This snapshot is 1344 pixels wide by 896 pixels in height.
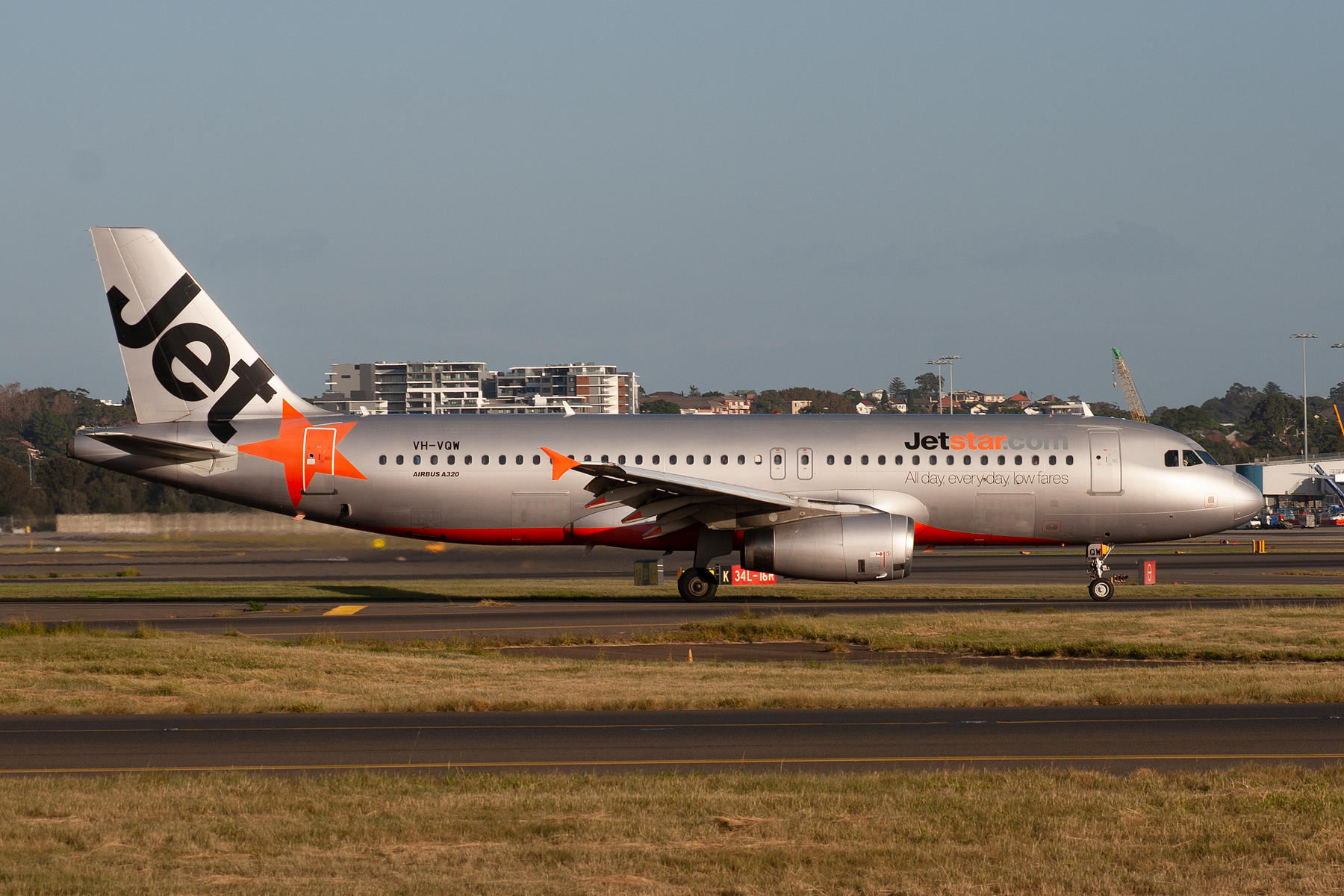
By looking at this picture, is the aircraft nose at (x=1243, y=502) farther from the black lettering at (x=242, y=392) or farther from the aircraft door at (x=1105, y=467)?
the black lettering at (x=242, y=392)

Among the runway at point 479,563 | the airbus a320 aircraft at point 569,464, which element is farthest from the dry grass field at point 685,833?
the runway at point 479,563

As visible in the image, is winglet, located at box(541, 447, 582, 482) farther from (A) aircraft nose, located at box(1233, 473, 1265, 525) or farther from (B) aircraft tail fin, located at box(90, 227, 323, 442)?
(A) aircraft nose, located at box(1233, 473, 1265, 525)

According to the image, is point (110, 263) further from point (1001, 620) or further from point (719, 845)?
point (719, 845)

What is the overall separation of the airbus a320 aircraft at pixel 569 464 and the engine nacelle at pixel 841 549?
1052 millimetres

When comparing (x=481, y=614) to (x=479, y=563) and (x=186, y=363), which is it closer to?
(x=186, y=363)

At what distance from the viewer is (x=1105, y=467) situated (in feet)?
97.5

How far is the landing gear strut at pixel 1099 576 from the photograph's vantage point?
29.6m

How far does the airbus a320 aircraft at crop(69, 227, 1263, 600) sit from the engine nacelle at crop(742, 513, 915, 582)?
105 cm

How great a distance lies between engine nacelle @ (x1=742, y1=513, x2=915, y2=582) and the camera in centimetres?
2691

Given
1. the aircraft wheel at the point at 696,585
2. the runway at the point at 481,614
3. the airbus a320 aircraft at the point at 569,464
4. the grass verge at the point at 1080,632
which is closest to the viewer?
the grass verge at the point at 1080,632

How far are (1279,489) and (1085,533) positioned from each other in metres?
97.4

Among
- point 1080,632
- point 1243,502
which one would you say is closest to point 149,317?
point 1080,632

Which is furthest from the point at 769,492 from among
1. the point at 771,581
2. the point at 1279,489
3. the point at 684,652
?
the point at 1279,489

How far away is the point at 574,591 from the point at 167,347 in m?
11.2
